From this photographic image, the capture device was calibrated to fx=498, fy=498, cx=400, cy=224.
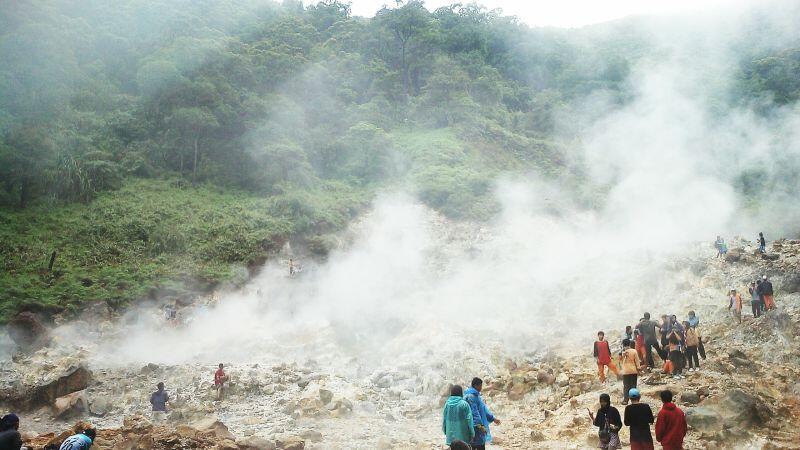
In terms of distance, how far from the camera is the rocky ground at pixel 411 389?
8.02 metres

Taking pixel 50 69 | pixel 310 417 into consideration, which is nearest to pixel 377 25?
pixel 50 69

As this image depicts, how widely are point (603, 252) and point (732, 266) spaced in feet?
15.3

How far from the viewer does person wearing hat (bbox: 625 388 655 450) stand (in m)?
5.70

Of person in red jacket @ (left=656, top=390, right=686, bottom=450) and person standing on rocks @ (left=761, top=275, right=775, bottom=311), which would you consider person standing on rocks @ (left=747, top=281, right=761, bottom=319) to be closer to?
person standing on rocks @ (left=761, top=275, right=775, bottom=311)

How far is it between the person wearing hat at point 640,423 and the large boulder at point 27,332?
1549 cm

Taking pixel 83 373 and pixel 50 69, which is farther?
pixel 50 69

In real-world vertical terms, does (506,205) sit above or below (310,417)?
above

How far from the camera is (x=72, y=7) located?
30.1m

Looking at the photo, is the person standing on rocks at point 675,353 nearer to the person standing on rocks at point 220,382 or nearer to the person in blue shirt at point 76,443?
the person in blue shirt at point 76,443

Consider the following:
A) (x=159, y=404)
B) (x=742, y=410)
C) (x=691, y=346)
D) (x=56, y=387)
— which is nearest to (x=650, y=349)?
(x=691, y=346)

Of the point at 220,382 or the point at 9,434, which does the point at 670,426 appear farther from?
the point at 220,382

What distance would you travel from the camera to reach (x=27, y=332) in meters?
14.5

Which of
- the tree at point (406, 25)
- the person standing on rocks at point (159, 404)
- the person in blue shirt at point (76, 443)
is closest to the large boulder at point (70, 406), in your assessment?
the person standing on rocks at point (159, 404)

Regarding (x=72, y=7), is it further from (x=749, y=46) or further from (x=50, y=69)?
(x=749, y=46)
